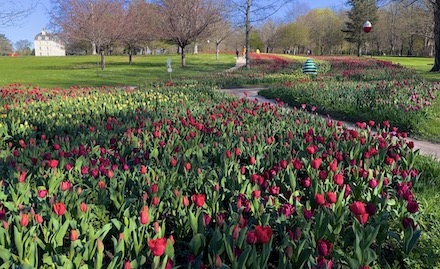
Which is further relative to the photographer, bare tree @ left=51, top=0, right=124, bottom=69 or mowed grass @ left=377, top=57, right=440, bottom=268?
bare tree @ left=51, top=0, right=124, bottom=69

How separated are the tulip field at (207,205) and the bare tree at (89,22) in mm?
24227

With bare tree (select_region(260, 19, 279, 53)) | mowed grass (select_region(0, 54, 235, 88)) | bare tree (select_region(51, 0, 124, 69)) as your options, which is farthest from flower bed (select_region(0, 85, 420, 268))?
bare tree (select_region(260, 19, 279, 53))

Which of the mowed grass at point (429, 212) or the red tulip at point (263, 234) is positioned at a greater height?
the red tulip at point (263, 234)

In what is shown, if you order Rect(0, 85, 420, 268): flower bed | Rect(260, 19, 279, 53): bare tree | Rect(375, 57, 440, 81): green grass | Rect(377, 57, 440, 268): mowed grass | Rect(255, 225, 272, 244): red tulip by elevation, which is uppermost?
Rect(260, 19, 279, 53): bare tree

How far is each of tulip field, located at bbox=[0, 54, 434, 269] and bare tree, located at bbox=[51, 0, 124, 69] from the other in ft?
79.5

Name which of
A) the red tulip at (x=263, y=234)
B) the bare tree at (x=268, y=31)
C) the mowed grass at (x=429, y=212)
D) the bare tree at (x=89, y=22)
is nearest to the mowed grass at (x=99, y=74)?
the bare tree at (x=89, y=22)

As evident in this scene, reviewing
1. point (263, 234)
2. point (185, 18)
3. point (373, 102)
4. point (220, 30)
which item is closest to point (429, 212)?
point (263, 234)

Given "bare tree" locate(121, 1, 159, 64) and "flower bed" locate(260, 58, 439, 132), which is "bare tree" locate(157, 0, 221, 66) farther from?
"flower bed" locate(260, 58, 439, 132)

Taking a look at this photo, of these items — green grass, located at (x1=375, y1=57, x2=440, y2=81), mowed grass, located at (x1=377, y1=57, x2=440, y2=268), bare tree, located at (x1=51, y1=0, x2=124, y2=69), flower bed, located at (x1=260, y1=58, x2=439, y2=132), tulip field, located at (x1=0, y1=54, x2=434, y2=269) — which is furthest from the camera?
bare tree, located at (x1=51, y1=0, x2=124, y2=69)

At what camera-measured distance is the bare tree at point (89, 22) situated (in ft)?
89.0

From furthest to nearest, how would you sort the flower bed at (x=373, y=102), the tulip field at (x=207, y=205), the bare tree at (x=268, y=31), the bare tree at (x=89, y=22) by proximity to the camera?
the bare tree at (x=268, y=31) → the bare tree at (x=89, y=22) → the flower bed at (x=373, y=102) → the tulip field at (x=207, y=205)

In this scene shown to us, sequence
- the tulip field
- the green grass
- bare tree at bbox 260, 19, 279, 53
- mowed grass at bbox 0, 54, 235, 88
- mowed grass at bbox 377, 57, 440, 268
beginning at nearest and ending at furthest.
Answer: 1. the tulip field
2. mowed grass at bbox 377, 57, 440, 268
3. the green grass
4. mowed grass at bbox 0, 54, 235, 88
5. bare tree at bbox 260, 19, 279, 53

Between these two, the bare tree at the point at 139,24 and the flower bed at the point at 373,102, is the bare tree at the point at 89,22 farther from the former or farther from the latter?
Answer: the flower bed at the point at 373,102

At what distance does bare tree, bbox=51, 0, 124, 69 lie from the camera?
1068 inches
